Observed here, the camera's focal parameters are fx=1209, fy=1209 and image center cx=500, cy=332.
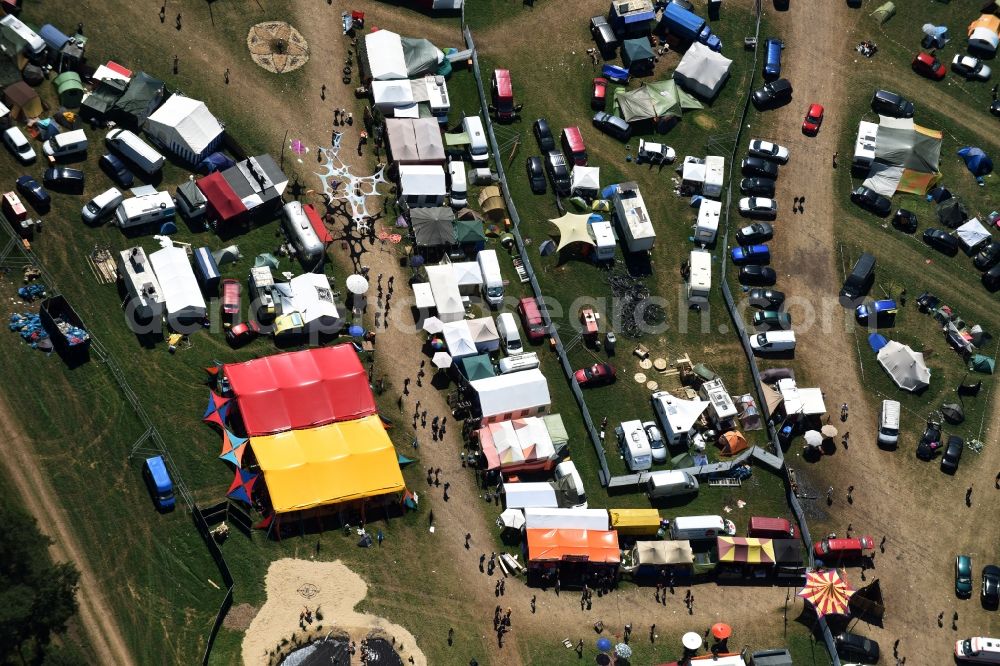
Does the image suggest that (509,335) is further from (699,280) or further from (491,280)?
(699,280)

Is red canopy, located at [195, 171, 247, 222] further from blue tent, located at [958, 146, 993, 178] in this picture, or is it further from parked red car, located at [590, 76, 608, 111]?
blue tent, located at [958, 146, 993, 178]

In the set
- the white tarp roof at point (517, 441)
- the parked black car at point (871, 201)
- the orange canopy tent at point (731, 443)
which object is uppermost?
the parked black car at point (871, 201)

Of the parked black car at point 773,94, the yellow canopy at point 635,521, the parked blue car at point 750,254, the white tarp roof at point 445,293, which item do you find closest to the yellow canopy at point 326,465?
the white tarp roof at point 445,293

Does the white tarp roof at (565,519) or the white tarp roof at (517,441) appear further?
the white tarp roof at (517,441)

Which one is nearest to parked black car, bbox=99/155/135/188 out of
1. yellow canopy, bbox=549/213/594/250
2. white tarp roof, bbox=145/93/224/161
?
white tarp roof, bbox=145/93/224/161

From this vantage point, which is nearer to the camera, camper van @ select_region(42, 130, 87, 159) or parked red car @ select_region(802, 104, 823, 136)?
camper van @ select_region(42, 130, 87, 159)

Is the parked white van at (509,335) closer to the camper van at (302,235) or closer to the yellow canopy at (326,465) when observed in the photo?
the yellow canopy at (326,465)

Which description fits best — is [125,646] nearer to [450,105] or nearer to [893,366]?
[450,105]
